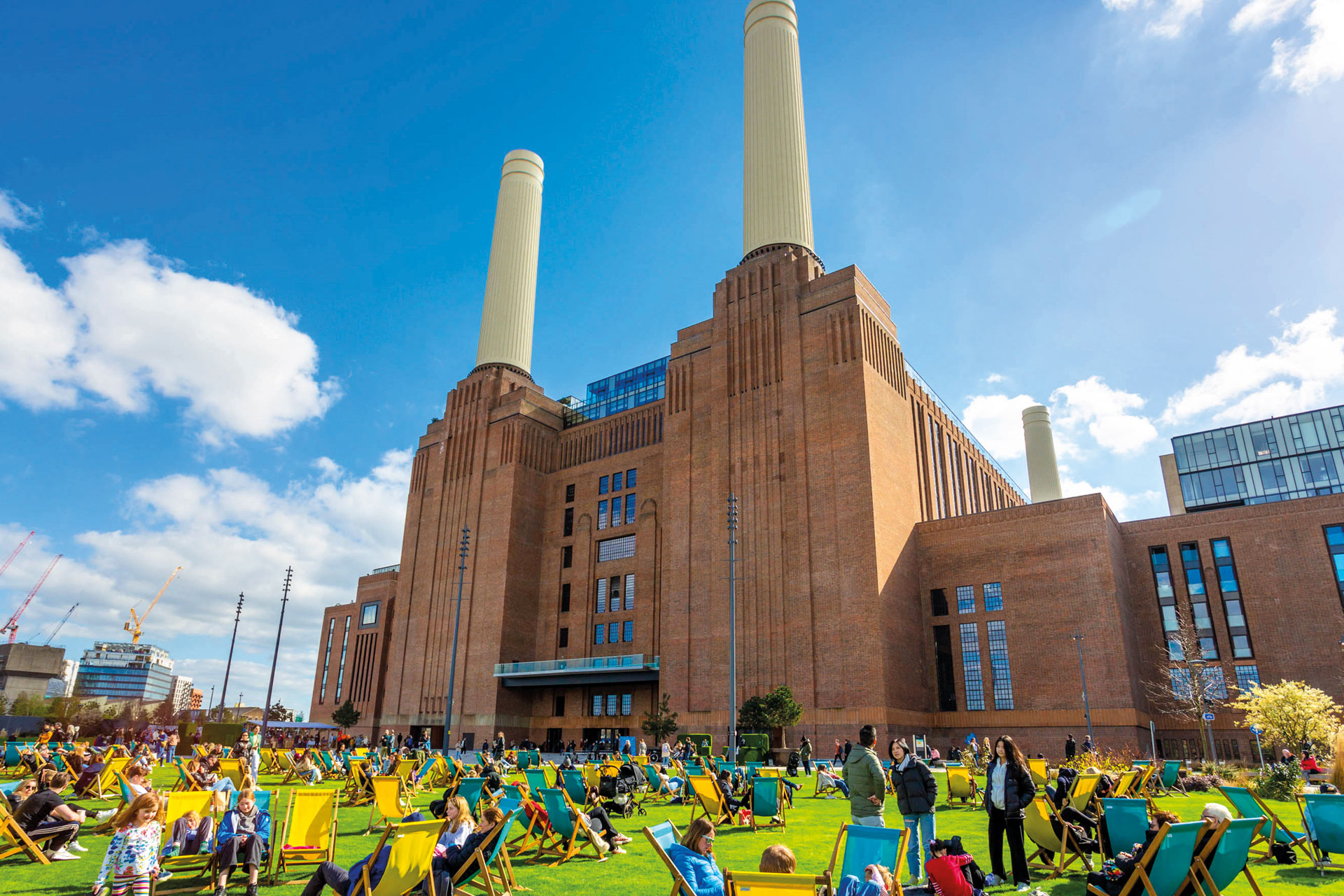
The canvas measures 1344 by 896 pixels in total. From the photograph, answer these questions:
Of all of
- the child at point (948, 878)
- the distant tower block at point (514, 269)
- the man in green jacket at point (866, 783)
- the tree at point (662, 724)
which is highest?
the distant tower block at point (514, 269)

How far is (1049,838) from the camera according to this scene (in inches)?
412

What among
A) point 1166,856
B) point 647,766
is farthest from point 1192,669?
point 1166,856

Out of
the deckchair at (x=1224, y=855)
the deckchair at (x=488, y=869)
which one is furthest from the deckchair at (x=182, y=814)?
the deckchair at (x=1224, y=855)

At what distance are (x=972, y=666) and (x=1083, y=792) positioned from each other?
3475 cm

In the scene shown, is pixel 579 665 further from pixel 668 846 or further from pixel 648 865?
pixel 668 846

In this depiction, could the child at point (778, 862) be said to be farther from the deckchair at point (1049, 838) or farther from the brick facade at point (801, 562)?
the brick facade at point (801, 562)

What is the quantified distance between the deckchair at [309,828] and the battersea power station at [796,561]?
104 feet

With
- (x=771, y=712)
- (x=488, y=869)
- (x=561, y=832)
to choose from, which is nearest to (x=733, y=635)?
(x=771, y=712)

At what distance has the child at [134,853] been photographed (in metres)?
8.49

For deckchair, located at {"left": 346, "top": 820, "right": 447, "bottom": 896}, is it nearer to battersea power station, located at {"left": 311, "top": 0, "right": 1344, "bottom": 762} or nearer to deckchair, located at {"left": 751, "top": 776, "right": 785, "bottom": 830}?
deckchair, located at {"left": 751, "top": 776, "right": 785, "bottom": 830}

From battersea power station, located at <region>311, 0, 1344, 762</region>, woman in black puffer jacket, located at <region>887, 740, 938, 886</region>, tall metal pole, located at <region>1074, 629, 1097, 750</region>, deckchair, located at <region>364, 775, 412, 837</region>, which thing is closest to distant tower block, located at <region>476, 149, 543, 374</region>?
battersea power station, located at <region>311, 0, 1344, 762</region>

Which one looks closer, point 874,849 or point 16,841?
point 874,849

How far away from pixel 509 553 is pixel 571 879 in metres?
51.0

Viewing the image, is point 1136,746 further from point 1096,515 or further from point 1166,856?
point 1166,856
